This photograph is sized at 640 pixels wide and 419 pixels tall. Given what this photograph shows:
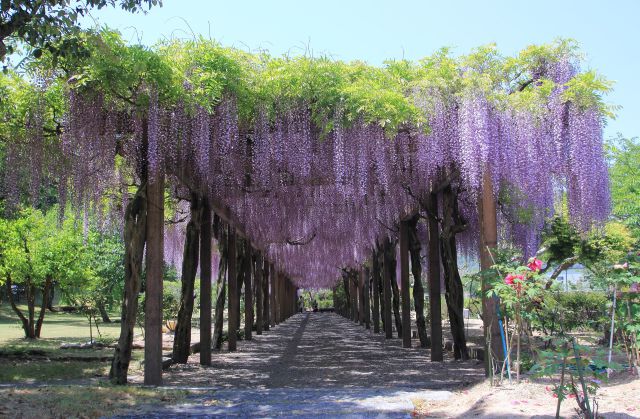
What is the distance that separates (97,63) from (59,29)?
1.15 metres

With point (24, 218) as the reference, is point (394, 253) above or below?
below

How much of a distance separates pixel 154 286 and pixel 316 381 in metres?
2.41

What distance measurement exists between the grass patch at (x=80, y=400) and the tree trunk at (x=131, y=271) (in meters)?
0.51

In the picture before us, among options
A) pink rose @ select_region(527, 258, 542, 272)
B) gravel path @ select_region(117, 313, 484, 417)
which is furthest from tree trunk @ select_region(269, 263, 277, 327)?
pink rose @ select_region(527, 258, 542, 272)

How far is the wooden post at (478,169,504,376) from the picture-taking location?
6844 millimetres

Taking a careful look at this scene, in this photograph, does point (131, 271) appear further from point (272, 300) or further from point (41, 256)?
point (272, 300)

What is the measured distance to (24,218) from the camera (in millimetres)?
15555

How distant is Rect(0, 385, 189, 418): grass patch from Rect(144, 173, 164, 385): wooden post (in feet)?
1.65

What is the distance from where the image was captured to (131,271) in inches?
293

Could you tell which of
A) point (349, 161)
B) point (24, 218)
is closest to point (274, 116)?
point (349, 161)

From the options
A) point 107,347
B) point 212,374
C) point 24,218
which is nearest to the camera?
point 212,374

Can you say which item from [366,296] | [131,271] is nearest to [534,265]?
[131,271]

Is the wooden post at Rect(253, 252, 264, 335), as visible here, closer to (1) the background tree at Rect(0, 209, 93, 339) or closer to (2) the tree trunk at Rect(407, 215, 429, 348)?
(1) the background tree at Rect(0, 209, 93, 339)

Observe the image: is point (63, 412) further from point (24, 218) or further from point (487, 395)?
point (24, 218)
